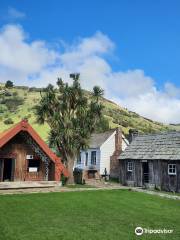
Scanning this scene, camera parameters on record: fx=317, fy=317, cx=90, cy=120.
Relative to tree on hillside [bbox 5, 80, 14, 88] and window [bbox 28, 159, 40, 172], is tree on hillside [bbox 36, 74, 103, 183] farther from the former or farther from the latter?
tree on hillside [bbox 5, 80, 14, 88]

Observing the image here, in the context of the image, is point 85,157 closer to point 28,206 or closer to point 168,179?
point 168,179

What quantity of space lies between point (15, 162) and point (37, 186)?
4997 millimetres

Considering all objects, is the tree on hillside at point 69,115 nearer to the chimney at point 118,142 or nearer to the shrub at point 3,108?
the chimney at point 118,142

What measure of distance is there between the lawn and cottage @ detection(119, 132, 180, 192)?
27.4 feet

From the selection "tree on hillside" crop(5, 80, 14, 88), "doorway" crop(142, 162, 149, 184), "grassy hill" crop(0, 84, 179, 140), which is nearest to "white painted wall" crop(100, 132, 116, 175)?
"doorway" crop(142, 162, 149, 184)

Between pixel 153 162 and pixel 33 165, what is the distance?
1191 centimetres

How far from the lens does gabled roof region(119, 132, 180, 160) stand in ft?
98.8

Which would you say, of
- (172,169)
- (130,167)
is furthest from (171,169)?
Answer: (130,167)

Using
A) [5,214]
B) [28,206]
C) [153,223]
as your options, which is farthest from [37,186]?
[153,223]

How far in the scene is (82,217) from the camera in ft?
48.8

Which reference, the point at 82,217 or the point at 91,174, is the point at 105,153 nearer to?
the point at 91,174

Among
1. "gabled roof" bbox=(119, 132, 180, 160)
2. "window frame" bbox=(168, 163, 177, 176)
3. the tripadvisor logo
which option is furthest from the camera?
"gabled roof" bbox=(119, 132, 180, 160)

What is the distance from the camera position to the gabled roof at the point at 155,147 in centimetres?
3011

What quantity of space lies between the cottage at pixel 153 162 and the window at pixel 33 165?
952 centimetres
